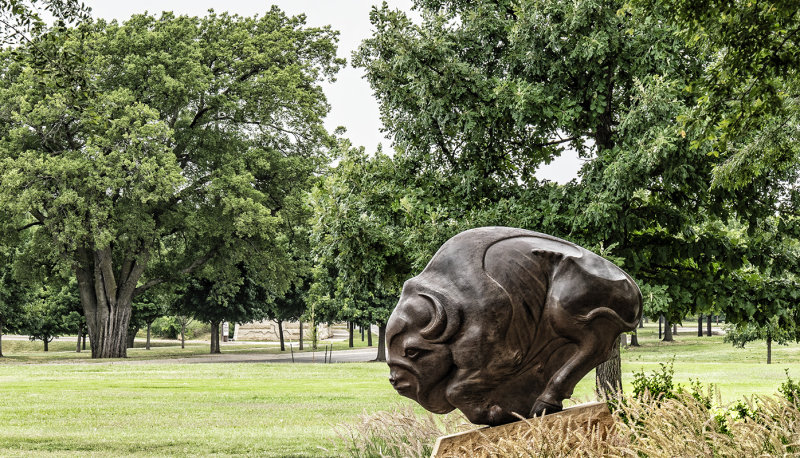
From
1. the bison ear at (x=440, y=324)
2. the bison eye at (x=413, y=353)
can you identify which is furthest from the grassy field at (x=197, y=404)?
the bison ear at (x=440, y=324)

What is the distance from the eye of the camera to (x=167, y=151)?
98.1 feet

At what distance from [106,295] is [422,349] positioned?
3090cm

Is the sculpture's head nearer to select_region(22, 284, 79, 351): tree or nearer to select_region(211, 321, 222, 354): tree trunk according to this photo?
select_region(211, 321, 222, 354): tree trunk

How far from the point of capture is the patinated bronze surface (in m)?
5.61

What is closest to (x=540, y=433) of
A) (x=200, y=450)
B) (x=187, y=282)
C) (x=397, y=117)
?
(x=200, y=450)

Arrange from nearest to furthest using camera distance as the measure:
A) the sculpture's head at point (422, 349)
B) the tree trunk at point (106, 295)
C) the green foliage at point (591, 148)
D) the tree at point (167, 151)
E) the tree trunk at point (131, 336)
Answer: the sculpture's head at point (422, 349)
the green foliage at point (591, 148)
the tree at point (167, 151)
the tree trunk at point (106, 295)
the tree trunk at point (131, 336)

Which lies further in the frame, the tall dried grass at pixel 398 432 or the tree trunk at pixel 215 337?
the tree trunk at pixel 215 337

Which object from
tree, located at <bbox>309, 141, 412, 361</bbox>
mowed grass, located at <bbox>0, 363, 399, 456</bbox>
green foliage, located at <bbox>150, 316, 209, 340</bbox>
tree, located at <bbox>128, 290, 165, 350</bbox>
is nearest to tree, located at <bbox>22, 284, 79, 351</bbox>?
tree, located at <bbox>128, 290, 165, 350</bbox>

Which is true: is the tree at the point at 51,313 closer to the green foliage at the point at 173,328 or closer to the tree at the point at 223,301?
the tree at the point at 223,301

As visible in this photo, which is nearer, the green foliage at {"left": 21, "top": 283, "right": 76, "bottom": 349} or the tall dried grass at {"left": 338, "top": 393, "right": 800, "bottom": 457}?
the tall dried grass at {"left": 338, "top": 393, "right": 800, "bottom": 457}

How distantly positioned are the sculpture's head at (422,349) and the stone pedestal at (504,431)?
0.57 metres

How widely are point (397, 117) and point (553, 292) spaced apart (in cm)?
712

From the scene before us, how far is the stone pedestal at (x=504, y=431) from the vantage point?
532 centimetres

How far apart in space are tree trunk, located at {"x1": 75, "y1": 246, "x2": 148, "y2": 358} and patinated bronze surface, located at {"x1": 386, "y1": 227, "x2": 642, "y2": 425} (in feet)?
93.8
